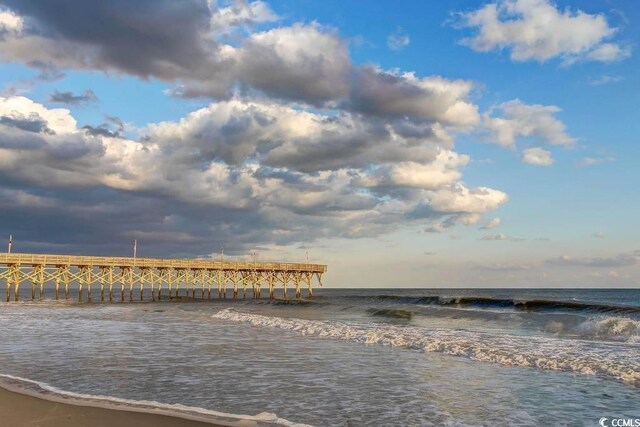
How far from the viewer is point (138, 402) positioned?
723 centimetres

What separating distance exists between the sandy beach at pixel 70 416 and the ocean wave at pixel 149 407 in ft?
0.60

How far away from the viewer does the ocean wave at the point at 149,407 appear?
632 cm

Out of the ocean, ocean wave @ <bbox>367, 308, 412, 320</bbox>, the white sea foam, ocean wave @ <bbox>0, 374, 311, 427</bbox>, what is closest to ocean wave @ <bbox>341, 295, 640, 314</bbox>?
the white sea foam

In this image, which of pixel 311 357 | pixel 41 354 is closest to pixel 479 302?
pixel 311 357

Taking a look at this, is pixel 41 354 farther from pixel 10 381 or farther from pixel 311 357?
pixel 311 357

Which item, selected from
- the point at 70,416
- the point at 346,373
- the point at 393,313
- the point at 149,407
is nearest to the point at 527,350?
the point at 346,373

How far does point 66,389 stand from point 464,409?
644 centimetres

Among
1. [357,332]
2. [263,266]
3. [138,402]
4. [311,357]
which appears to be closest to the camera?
[138,402]

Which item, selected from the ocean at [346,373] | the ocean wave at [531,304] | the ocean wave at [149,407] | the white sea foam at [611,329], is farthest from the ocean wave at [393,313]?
the ocean wave at [149,407]

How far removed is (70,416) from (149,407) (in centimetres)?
100

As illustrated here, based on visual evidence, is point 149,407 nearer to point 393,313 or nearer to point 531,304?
point 393,313

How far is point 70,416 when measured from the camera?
6.43 metres

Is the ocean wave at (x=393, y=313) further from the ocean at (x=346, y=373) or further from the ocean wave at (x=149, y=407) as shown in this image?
the ocean wave at (x=149, y=407)

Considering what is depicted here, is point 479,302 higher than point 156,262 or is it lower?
lower
